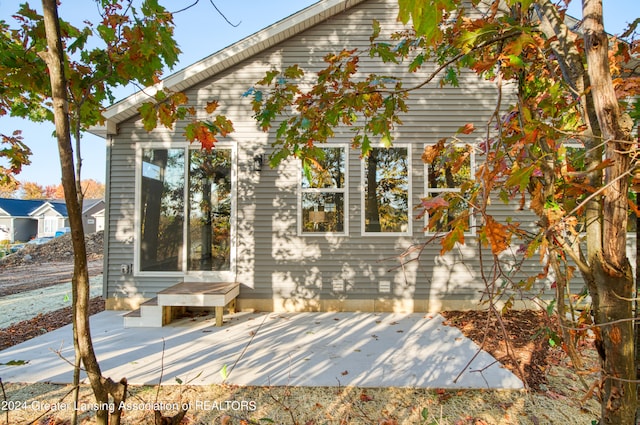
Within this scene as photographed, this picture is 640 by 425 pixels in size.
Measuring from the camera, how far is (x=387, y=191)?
5.69m

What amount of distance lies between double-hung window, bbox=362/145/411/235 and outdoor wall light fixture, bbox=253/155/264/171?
1.83m

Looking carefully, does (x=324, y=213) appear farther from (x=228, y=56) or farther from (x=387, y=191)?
(x=228, y=56)

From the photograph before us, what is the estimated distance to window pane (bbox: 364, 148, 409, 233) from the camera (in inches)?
223

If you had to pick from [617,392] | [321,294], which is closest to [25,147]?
[321,294]

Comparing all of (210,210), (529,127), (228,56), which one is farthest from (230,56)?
(529,127)

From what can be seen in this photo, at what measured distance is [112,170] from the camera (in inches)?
221

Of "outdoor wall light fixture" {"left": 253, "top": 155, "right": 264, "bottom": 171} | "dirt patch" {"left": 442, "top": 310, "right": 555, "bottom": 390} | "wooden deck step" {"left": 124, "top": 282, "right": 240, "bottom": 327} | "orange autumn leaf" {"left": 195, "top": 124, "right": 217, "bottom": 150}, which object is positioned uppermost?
"outdoor wall light fixture" {"left": 253, "top": 155, "right": 264, "bottom": 171}

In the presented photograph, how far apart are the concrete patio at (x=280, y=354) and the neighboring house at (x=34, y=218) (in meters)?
31.3

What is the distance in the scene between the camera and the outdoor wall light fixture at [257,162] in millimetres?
5598

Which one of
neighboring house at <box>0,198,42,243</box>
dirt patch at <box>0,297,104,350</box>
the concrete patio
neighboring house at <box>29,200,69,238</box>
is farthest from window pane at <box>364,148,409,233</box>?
neighboring house at <box>29,200,69,238</box>

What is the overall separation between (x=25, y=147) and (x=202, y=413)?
10.1ft

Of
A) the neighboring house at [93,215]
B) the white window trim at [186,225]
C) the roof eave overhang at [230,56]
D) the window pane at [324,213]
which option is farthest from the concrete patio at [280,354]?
the neighboring house at [93,215]

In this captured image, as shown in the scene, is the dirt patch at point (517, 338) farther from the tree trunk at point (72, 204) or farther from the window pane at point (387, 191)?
the tree trunk at point (72, 204)

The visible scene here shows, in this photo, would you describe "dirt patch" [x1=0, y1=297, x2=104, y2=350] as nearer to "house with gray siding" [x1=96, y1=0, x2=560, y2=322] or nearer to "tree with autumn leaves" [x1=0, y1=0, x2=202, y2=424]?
"house with gray siding" [x1=96, y1=0, x2=560, y2=322]
